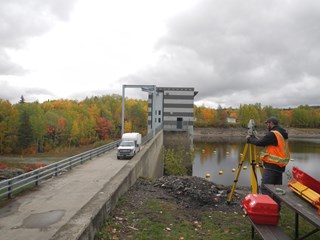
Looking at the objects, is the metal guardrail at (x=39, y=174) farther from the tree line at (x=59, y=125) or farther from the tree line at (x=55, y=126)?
the tree line at (x=59, y=125)

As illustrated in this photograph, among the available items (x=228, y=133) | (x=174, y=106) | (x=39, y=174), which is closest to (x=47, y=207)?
(x=39, y=174)

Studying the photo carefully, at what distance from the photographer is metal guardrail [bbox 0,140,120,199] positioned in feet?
29.7

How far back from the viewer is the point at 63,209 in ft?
24.9

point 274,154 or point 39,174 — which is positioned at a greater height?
point 274,154

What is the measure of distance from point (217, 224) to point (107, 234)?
2.47 metres

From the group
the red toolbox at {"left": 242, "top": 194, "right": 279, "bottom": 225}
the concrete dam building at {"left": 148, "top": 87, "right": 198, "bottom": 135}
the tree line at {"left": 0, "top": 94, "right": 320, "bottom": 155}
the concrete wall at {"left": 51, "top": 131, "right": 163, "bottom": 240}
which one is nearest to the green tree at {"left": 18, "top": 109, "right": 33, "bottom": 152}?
the tree line at {"left": 0, "top": 94, "right": 320, "bottom": 155}

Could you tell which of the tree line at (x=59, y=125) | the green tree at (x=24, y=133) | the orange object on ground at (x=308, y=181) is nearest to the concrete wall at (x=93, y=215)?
the orange object on ground at (x=308, y=181)

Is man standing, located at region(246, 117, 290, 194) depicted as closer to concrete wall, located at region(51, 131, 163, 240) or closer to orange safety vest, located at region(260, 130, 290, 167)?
orange safety vest, located at region(260, 130, 290, 167)

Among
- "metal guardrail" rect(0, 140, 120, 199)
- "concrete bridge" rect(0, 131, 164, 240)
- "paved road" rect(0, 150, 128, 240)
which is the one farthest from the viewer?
"metal guardrail" rect(0, 140, 120, 199)

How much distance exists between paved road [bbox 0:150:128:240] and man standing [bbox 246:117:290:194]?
188 inches

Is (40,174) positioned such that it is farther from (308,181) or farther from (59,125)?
(59,125)

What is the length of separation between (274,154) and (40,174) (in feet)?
30.1

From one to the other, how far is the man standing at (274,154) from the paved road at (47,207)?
188 inches

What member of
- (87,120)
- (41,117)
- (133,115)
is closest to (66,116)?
(87,120)
